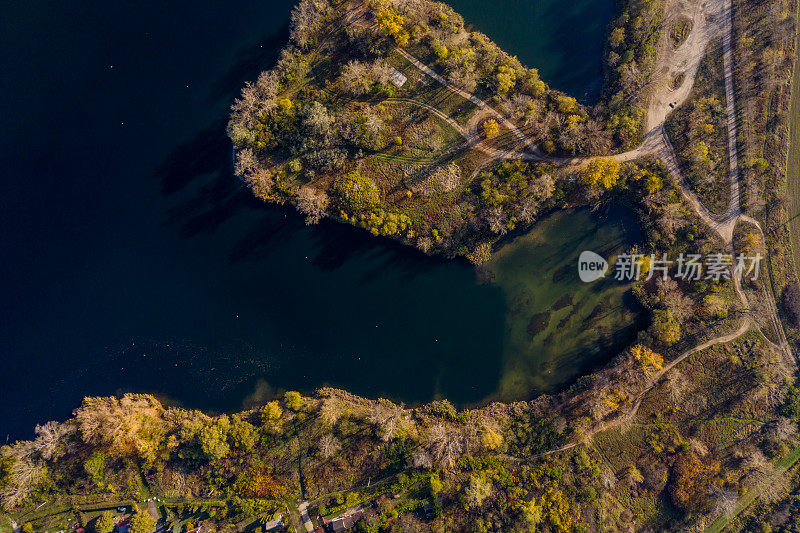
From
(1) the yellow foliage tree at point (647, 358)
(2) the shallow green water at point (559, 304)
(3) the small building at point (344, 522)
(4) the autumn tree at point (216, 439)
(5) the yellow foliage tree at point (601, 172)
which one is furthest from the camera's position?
(2) the shallow green water at point (559, 304)

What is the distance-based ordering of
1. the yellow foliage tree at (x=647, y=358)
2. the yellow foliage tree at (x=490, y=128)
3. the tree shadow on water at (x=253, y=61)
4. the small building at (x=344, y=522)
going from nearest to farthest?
the small building at (x=344, y=522) < the yellow foliage tree at (x=490, y=128) < the yellow foliage tree at (x=647, y=358) < the tree shadow on water at (x=253, y=61)

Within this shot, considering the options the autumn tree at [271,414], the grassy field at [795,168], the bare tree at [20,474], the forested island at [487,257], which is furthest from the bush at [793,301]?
the bare tree at [20,474]

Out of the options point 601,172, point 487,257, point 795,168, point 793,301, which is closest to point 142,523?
point 487,257

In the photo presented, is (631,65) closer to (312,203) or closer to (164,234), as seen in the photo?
(312,203)

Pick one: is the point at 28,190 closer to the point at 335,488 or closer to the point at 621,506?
the point at 335,488

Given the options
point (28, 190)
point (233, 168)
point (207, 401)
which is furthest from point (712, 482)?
point (28, 190)

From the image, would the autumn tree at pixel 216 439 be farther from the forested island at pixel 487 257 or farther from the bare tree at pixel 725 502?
the bare tree at pixel 725 502

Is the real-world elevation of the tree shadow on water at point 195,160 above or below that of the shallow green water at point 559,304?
above
